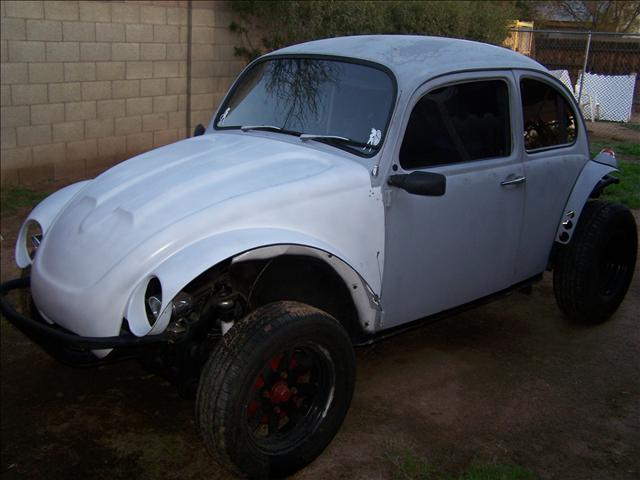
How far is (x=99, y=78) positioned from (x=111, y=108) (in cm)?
41

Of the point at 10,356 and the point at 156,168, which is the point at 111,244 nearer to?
the point at 156,168

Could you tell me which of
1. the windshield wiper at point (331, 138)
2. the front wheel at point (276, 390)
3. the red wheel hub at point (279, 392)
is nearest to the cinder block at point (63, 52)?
the windshield wiper at point (331, 138)

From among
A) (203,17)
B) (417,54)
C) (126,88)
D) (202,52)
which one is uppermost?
(417,54)

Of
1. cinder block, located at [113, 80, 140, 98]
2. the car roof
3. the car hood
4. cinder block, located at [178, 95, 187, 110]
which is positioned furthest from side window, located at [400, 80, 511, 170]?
cinder block, located at [178, 95, 187, 110]

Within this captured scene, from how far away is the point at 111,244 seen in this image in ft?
10.4

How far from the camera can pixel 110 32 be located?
8891 millimetres

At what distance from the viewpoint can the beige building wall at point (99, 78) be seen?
8.04 meters

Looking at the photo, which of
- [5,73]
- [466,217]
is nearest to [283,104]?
[466,217]

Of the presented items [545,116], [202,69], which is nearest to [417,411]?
[545,116]

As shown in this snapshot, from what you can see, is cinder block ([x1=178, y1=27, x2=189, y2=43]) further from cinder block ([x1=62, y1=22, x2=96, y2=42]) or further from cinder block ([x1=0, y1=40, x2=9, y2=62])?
cinder block ([x1=0, y1=40, x2=9, y2=62])

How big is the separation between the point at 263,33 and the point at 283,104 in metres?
7.15

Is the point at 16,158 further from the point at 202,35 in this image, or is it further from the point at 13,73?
the point at 202,35

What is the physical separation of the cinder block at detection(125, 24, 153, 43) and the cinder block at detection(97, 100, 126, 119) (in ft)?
2.64

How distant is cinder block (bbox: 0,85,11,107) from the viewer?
309 inches
